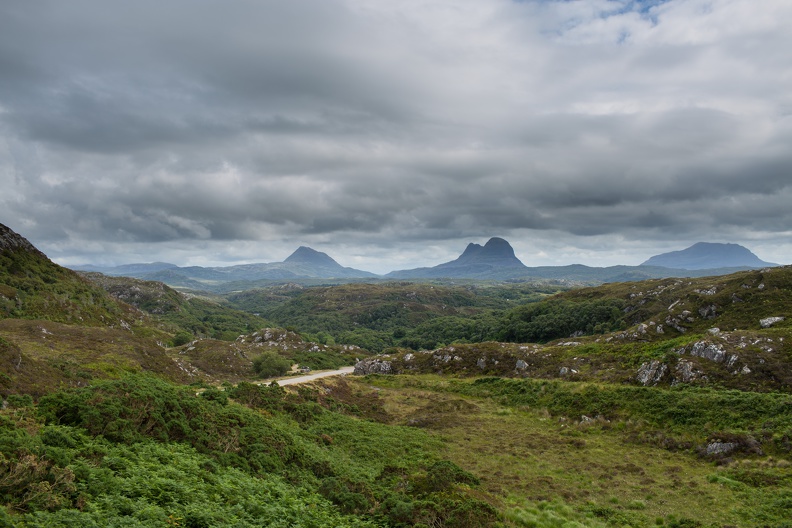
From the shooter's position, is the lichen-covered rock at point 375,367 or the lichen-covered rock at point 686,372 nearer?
the lichen-covered rock at point 686,372

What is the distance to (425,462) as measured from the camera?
33531mm

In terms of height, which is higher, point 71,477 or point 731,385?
point 71,477

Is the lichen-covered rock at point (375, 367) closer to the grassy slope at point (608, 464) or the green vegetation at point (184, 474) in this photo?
the grassy slope at point (608, 464)

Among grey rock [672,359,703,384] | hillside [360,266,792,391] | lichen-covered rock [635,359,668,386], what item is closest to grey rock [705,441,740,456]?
hillside [360,266,792,391]

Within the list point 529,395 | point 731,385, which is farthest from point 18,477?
point 731,385

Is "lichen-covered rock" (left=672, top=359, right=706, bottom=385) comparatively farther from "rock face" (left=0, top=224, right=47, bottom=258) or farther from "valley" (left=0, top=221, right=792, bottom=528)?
"rock face" (left=0, top=224, right=47, bottom=258)

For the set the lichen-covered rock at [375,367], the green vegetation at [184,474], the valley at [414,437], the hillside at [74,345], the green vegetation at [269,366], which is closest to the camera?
the green vegetation at [184,474]

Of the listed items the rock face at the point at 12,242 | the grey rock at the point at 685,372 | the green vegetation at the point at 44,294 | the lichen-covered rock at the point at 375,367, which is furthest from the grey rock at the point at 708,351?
the rock face at the point at 12,242

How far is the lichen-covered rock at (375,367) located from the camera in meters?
94.8

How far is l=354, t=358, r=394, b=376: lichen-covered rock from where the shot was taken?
3733 inches

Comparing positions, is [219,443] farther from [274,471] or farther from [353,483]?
[353,483]

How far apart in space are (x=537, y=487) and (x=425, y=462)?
9.44 meters

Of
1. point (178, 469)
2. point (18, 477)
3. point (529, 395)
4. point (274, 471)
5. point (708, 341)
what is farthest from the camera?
point (529, 395)

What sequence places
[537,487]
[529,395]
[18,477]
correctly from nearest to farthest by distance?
[18,477], [537,487], [529,395]
